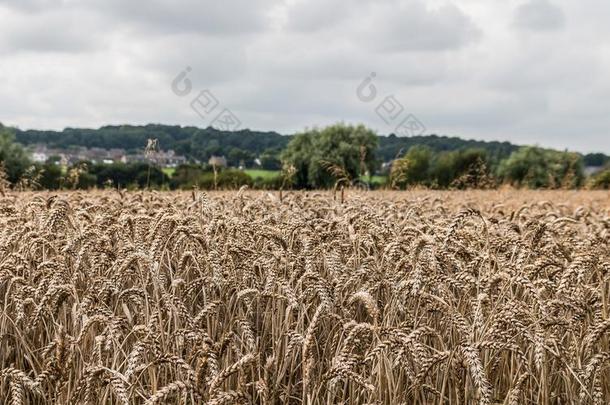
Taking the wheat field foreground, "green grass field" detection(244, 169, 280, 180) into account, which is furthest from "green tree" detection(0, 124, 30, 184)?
the wheat field foreground

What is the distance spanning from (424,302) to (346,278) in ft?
1.67

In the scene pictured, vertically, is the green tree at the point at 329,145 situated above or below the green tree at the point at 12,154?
above

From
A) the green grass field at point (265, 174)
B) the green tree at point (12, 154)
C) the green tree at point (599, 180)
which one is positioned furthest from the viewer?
the green tree at point (12, 154)

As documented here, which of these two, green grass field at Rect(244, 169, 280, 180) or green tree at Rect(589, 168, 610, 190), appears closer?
green grass field at Rect(244, 169, 280, 180)

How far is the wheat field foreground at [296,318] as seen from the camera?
320 cm

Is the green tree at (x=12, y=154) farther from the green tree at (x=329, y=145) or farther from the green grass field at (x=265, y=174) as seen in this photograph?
the green grass field at (x=265, y=174)

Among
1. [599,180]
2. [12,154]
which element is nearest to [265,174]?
[599,180]

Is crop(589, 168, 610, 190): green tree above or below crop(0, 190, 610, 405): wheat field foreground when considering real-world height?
above

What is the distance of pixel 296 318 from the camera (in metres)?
4.43

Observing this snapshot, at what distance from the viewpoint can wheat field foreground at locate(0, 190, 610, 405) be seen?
3197 millimetres

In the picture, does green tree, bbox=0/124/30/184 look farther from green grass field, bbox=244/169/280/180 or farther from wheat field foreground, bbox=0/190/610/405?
wheat field foreground, bbox=0/190/610/405

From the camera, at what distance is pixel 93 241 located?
4.70 m

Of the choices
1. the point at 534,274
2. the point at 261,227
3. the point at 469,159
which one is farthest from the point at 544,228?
the point at 469,159

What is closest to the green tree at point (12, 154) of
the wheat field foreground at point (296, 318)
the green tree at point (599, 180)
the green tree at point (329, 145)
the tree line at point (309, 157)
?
the tree line at point (309, 157)
